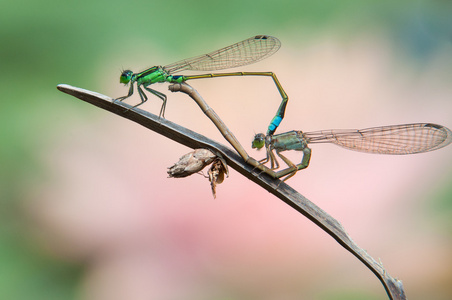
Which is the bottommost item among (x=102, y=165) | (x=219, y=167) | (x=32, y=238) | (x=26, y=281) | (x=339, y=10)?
(x=26, y=281)

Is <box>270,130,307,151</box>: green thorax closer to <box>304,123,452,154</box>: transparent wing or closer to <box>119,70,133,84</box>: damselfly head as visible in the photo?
<box>304,123,452,154</box>: transparent wing

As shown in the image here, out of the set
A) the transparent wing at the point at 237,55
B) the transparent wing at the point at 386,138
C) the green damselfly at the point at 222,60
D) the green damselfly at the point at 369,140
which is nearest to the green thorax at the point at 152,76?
the green damselfly at the point at 222,60

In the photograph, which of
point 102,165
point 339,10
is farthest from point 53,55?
point 339,10

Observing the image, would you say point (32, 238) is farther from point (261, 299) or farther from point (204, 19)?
point (204, 19)

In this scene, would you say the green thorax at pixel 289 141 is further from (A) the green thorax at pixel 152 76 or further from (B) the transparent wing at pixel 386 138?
(A) the green thorax at pixel 152 76

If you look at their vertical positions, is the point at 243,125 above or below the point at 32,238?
above

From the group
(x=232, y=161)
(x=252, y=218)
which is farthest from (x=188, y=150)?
(x=232, y=161)

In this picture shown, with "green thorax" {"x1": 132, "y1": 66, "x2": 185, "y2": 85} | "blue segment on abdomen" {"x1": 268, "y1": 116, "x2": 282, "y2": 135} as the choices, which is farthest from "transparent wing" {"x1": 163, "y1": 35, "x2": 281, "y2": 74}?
"blue segment on abdomen" {"x1": 268, "y1": 116, "x2": 282, "y2": 135}
